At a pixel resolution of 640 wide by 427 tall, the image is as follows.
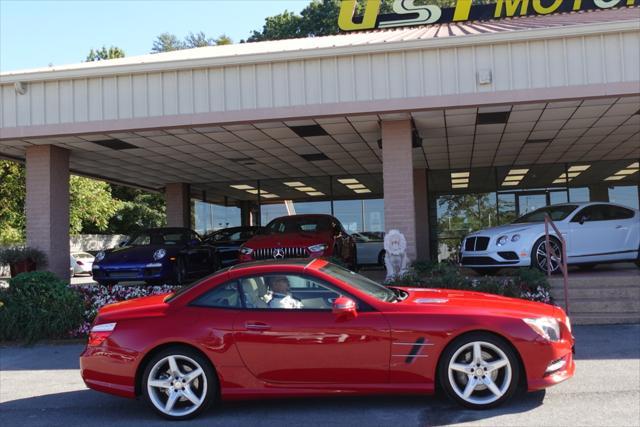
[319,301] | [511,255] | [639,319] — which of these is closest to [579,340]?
[639,319]

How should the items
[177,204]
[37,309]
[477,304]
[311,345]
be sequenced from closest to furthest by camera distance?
[311,345] → [477,304] → [37,309] → [177,204]

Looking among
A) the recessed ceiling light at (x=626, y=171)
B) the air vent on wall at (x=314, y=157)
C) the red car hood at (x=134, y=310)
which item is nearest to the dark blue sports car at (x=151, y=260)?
the air vent on wall at (x=314, y=157)

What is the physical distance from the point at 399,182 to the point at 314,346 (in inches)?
253

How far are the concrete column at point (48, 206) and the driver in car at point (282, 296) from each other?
28.1ft

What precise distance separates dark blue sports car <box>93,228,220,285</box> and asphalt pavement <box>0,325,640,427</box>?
4890 millimetres

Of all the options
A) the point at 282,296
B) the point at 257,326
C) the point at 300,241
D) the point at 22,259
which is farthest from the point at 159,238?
the point at 257,326

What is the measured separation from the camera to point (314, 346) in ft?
16.3

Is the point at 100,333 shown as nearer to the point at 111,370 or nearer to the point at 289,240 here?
the point at 111,370

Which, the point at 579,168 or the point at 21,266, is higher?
the point at 579,168

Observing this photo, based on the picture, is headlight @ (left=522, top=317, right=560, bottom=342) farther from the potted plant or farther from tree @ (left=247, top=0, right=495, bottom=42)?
tree @ (left=247, top=0, right=495, bottom=42)

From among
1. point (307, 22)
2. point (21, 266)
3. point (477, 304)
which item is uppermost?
point (307, 22)

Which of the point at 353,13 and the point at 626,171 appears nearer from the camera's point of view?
the point at 353,13

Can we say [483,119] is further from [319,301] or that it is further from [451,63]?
[319,301]

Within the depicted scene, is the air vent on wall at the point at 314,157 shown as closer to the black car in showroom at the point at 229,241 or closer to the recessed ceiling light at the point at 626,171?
the black car in showroom at the point at 229,241
